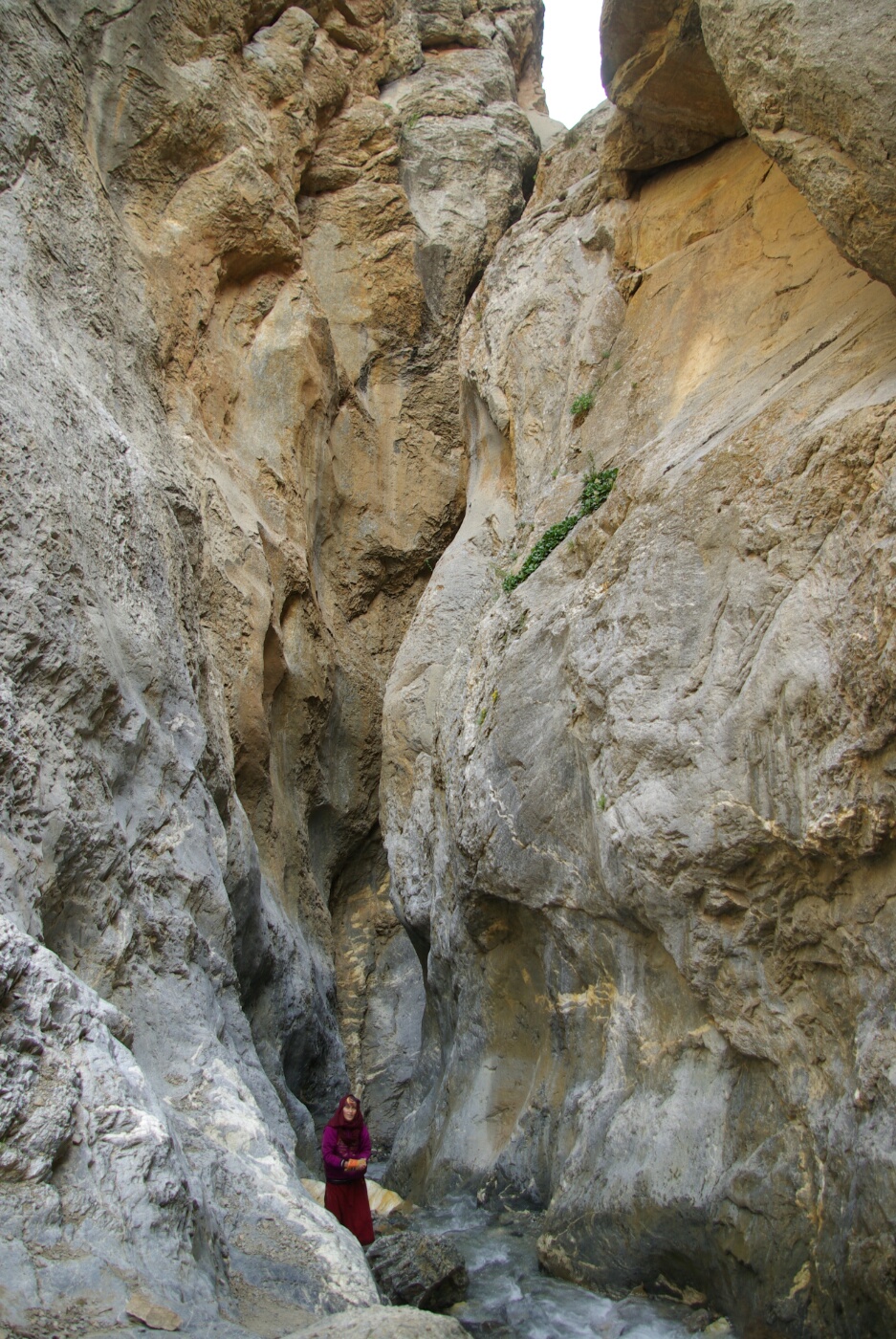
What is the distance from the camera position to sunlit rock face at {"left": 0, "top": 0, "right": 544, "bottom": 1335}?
501 centimetres

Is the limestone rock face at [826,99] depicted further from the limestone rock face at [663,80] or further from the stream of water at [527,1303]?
the stream of water at [527,1303]

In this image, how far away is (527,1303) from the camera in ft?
23.6

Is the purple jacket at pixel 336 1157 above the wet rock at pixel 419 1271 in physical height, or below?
above

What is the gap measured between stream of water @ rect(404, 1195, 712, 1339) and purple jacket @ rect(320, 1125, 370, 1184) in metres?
1.17

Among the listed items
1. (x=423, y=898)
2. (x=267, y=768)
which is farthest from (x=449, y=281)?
(x=423, y=898)

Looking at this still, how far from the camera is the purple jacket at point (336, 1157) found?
308 inches

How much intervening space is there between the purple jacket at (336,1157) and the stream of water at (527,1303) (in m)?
1.17

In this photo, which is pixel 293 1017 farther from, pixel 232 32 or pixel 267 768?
pixel 232 32

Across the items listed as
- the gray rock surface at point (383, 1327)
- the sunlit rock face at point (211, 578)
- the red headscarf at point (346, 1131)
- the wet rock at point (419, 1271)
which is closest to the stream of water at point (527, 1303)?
the wet rock at point (419, 1271)

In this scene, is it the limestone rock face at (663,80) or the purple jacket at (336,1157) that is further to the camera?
the limestone rock face at (663,80)

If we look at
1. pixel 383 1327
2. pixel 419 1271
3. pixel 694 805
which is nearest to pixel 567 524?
pixel 694 805

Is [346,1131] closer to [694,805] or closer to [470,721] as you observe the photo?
[694,805]

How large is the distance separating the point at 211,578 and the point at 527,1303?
7.33 m

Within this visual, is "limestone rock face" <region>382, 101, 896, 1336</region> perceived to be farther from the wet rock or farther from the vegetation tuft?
the wet rock
